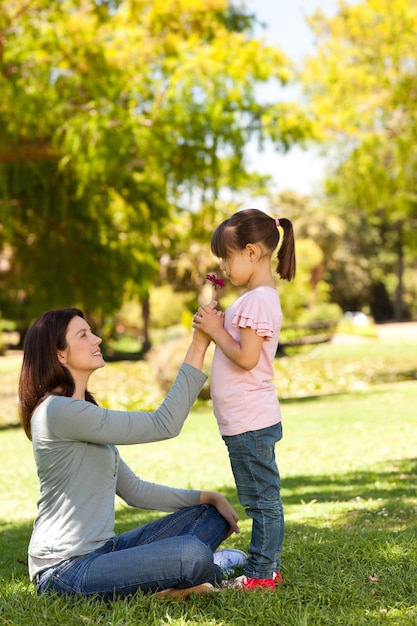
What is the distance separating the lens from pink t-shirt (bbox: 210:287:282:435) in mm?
3352

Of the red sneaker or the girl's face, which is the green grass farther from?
the girl's face

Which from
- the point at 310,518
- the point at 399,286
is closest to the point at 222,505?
the point at 310,518

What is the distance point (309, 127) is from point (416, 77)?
4.25m

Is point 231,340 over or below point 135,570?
over

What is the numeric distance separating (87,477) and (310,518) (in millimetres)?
2245

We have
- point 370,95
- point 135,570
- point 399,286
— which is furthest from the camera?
point 399,286

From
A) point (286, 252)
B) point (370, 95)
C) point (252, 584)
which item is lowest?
point (252, 584)

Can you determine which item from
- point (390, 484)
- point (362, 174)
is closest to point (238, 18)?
point (362, 174)

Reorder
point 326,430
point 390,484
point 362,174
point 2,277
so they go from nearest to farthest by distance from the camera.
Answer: point 390,484 → point 326,430 → point 362,174 → point 2,277

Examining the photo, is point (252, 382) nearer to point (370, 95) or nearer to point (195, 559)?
point (195, 559)

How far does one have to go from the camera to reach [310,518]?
17.0ft

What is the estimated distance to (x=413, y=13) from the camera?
1520cm

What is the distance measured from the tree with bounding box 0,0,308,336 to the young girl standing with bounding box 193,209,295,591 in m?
8.52

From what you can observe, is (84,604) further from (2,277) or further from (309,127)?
(2,277)
